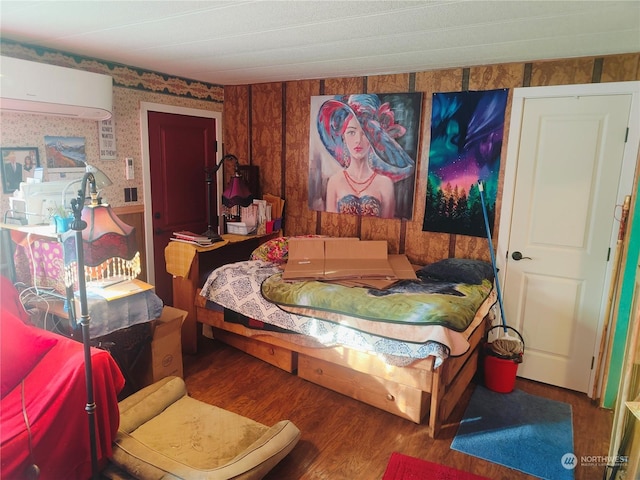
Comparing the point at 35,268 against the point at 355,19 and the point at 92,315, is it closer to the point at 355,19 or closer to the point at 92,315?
the point at 92,315

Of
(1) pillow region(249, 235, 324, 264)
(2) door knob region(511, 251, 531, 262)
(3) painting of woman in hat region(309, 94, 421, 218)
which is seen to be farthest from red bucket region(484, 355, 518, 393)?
(1) pillow region(249, 235, 324, 264)

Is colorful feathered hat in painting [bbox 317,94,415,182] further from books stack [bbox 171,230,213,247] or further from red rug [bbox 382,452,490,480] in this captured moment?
red rug [bbox 382,452,490,480]

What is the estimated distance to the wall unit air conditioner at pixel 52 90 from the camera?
7.86 feet

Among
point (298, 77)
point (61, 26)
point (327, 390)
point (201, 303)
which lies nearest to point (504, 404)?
point (327, 390)

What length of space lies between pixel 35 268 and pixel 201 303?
3.78 feet

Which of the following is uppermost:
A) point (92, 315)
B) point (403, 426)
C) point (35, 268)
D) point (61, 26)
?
point (61, 26)

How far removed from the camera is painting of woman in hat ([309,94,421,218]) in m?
3.42

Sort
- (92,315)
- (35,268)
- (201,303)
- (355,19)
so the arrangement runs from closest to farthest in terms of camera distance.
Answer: (355,19), (92,315), (35,268), (201,303)

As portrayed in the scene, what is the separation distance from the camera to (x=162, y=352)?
2783mm

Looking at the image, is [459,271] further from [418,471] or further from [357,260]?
→ [418,471]

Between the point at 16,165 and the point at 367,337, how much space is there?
7.80 feet

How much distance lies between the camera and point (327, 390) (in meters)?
2.94

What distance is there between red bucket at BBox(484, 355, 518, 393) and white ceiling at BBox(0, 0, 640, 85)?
1.96 meters

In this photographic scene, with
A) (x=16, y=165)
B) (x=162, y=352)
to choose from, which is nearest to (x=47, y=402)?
(x=162, y=352)
